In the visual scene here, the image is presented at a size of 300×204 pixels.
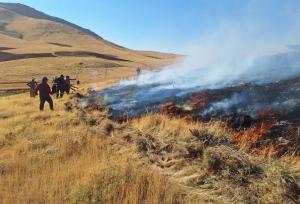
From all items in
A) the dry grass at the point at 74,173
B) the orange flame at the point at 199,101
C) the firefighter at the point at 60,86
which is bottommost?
the firefighter at the point at 60,86

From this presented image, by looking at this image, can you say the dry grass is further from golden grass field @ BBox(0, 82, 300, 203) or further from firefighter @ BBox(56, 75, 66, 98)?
firefighter @ BBox(56, 75, 66, 98)

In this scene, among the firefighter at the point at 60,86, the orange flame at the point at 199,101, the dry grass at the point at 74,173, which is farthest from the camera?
the firefighter at the point at 60,86

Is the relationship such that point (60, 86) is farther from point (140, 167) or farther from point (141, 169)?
point (141, 169)

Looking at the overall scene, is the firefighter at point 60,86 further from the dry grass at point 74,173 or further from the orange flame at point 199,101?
the dry grass at point 74,173

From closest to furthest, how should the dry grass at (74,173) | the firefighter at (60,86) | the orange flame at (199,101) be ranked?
the dry grass at (74,173) → the orange flame at (199,101) → the firefighter at (60,86)

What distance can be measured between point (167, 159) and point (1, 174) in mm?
3575

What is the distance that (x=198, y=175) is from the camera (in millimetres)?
9273

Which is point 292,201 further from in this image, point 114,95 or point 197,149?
point 114,95

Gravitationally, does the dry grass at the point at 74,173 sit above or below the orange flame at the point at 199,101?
below

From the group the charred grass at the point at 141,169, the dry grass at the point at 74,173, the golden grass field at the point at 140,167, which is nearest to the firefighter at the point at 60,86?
the golden grass field at the point at 140,167

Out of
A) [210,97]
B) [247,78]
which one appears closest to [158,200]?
[210,97]

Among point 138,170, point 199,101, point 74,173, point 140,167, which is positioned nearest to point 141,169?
point 138,170

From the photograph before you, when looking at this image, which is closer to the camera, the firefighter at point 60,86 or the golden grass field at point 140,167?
the golden grass field at point 140,167

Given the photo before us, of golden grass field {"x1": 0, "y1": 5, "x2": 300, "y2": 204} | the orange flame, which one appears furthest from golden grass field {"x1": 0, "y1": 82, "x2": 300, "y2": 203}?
the orange flame
